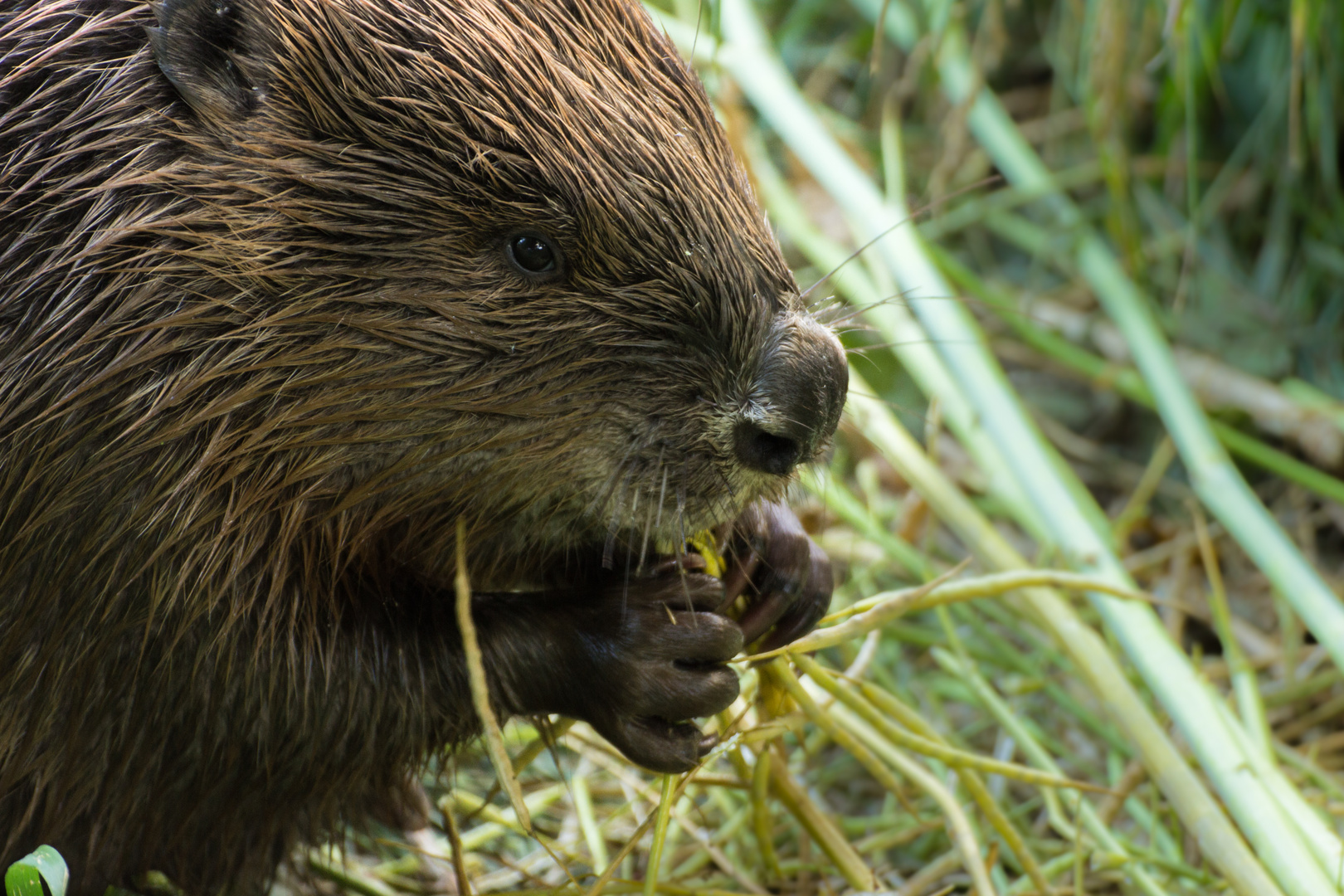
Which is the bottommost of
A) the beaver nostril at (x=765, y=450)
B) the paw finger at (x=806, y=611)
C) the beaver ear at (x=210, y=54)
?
the paw finger at (x=806, y=611)

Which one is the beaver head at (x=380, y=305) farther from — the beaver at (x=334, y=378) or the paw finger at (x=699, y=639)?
the paw finger at (x=699, y=639)

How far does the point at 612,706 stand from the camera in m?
1.94

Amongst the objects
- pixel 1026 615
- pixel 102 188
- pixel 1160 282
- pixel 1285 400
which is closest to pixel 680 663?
pixel 102 188

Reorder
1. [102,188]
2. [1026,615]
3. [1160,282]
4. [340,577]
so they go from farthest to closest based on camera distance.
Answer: [1160,282] < [1026,615] < [340,577] < [102,188]

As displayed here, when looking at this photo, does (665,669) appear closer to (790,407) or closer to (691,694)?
(691,694)

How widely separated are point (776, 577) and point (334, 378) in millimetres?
759

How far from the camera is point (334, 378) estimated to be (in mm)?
1821

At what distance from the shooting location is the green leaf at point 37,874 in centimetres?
176

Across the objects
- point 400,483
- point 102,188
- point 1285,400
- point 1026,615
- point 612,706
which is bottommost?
point 612,706

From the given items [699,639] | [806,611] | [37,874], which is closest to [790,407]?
[699,639]

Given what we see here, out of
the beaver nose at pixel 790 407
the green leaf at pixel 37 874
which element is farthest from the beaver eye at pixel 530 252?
the green leaf at pixel 37 874

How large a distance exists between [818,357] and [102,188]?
970mm

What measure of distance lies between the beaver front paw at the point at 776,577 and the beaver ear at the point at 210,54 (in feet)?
3.11

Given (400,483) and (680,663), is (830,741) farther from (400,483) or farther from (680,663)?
(400,483)
